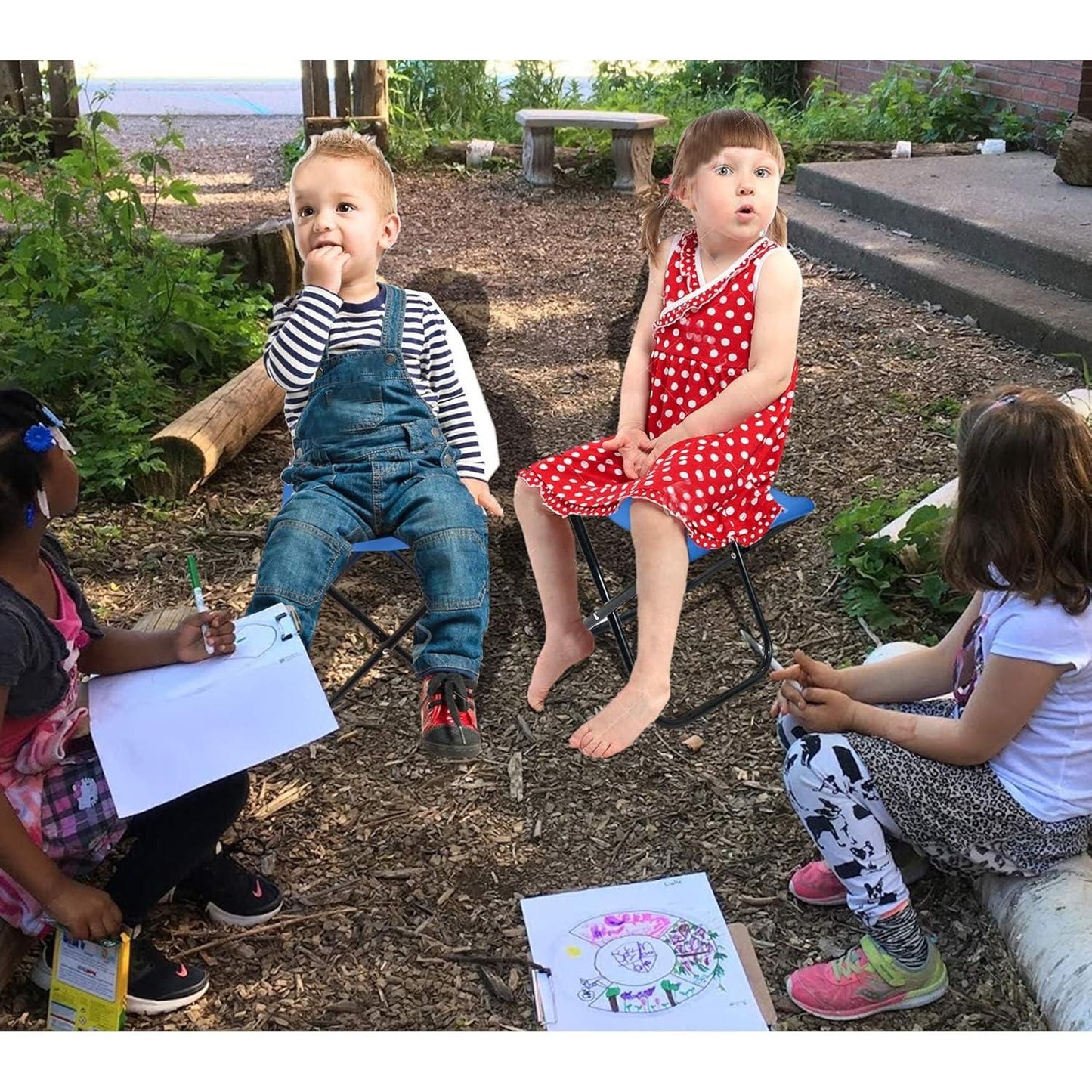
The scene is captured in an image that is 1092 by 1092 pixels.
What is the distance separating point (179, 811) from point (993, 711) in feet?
4.48

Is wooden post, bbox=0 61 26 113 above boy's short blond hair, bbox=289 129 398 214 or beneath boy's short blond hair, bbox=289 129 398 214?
above

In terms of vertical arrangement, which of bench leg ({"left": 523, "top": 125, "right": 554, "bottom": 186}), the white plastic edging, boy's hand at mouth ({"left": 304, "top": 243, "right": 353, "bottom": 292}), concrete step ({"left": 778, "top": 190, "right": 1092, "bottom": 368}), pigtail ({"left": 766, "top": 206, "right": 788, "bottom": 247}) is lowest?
the white plastic edging

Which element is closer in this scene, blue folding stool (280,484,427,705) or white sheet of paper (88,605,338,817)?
white sheet of paper (88,605,338,817)

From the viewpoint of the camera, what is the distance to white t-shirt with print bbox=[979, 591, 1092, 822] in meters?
1.87

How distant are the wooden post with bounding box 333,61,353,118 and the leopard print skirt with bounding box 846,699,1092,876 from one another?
7.35 feet

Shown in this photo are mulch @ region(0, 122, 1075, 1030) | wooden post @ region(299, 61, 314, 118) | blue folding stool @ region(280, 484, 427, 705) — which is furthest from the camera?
wooden post @ region(299, 61, 314, 118)

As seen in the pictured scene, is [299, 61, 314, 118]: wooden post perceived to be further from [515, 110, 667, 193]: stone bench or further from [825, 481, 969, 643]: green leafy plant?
[825, 481, 969, 643]: green leafy plant

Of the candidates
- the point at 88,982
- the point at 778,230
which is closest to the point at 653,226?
the point at 778,230

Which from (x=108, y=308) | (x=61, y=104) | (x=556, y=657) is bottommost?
(x=556, y=657)

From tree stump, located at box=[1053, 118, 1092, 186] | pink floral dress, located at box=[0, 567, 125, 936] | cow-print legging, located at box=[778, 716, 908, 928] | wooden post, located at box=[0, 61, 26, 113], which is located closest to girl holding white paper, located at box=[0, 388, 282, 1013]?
pink floral dress, located at box=[0, 567, 125, 936]

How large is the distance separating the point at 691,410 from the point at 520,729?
0.84m

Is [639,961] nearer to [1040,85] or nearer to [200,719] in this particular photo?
[200,719]

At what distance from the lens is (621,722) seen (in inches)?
94.5
